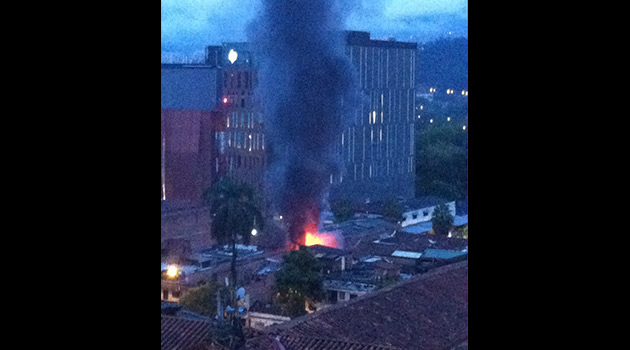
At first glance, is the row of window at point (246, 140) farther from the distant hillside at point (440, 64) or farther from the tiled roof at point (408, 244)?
the tiled roof at point (408, 244)

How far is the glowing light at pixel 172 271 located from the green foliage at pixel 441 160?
6.16 meters

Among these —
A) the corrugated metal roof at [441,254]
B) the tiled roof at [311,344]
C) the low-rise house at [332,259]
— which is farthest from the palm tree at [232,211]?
the tiled roof at [311,344]

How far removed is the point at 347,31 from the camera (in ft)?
48.6

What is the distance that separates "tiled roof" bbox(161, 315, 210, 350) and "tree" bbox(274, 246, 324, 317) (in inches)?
70.2

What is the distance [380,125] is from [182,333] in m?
10.3

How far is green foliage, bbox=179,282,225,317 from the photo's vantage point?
7472 millimetres

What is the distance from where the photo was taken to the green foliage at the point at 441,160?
46.5 feet

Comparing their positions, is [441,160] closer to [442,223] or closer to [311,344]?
[442,223]
